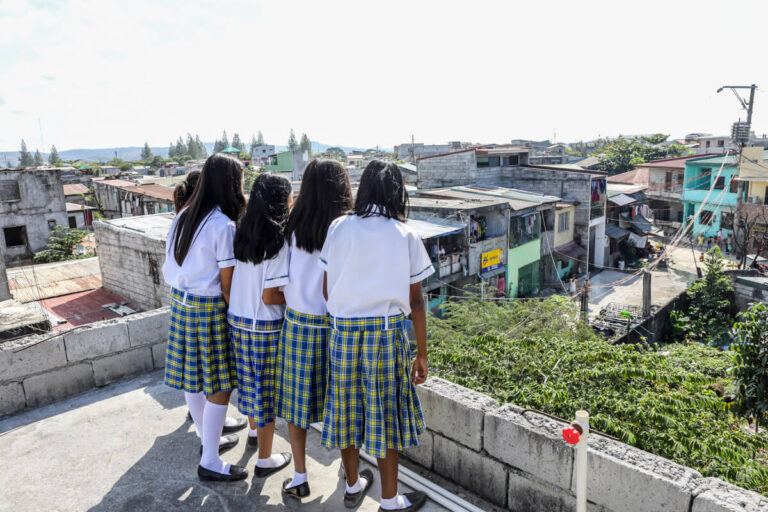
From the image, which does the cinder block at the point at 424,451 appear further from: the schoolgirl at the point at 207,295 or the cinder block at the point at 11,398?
the cinder block at the point at 11,398

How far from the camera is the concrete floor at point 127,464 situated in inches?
128

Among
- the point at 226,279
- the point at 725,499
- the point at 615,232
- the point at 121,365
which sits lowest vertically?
the point at 615,232

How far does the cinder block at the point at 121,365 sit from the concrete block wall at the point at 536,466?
289 centimetres

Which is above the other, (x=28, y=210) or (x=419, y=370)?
→ (x=419, y=370)

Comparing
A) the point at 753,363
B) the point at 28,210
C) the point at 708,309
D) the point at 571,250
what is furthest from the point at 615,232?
the point at 28,210

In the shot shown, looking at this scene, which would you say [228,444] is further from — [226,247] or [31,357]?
[31,357]

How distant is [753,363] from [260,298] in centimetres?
522

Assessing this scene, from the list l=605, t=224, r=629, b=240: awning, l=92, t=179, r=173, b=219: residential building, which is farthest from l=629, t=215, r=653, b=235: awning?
l=92, t=179, r=173, b=219: residential building

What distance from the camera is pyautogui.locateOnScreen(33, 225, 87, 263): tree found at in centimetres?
2448

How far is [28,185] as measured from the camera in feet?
84.5

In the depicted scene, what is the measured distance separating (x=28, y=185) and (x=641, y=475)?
29.8m

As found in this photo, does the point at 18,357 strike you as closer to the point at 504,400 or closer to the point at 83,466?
the point at 83,466

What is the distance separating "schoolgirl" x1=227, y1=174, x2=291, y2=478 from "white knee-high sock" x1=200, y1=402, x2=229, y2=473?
0.19 meters

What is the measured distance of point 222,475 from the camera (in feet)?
11.2
